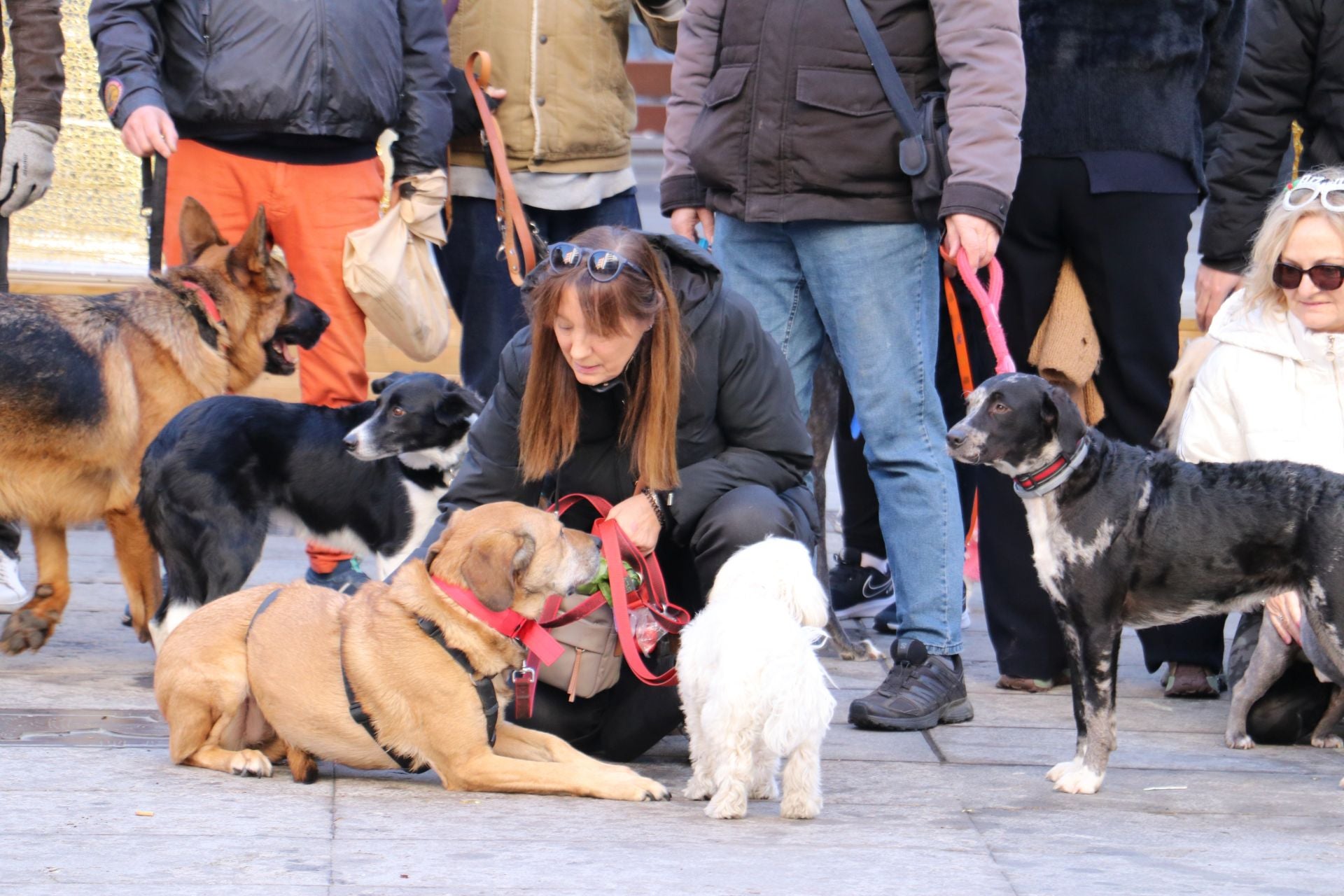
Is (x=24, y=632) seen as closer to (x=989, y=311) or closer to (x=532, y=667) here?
(x=532, y=667)

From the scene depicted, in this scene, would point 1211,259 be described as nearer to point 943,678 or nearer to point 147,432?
point 943,678

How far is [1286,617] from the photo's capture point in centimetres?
425

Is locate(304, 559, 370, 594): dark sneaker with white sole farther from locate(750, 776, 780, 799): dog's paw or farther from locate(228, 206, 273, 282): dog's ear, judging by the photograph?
locate(750, 776, 780, 799): dog's paw

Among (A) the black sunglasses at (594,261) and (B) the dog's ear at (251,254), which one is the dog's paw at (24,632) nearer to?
(B) the dog's ear at (251,254)

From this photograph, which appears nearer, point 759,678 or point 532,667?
point 759,678

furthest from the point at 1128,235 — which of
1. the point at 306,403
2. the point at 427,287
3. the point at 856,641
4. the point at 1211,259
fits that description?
the point at 306,403

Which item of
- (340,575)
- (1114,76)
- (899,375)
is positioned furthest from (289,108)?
(1114,76)

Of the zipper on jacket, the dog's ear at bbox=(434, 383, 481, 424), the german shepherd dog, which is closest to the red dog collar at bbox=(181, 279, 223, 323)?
the german shepherd dog

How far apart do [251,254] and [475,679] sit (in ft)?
7.18

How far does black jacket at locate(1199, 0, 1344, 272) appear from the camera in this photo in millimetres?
5102

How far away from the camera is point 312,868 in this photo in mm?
3023

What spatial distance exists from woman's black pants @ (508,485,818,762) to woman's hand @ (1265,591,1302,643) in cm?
128

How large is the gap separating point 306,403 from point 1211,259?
3.13 m

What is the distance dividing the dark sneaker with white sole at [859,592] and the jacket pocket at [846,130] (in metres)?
1.98
